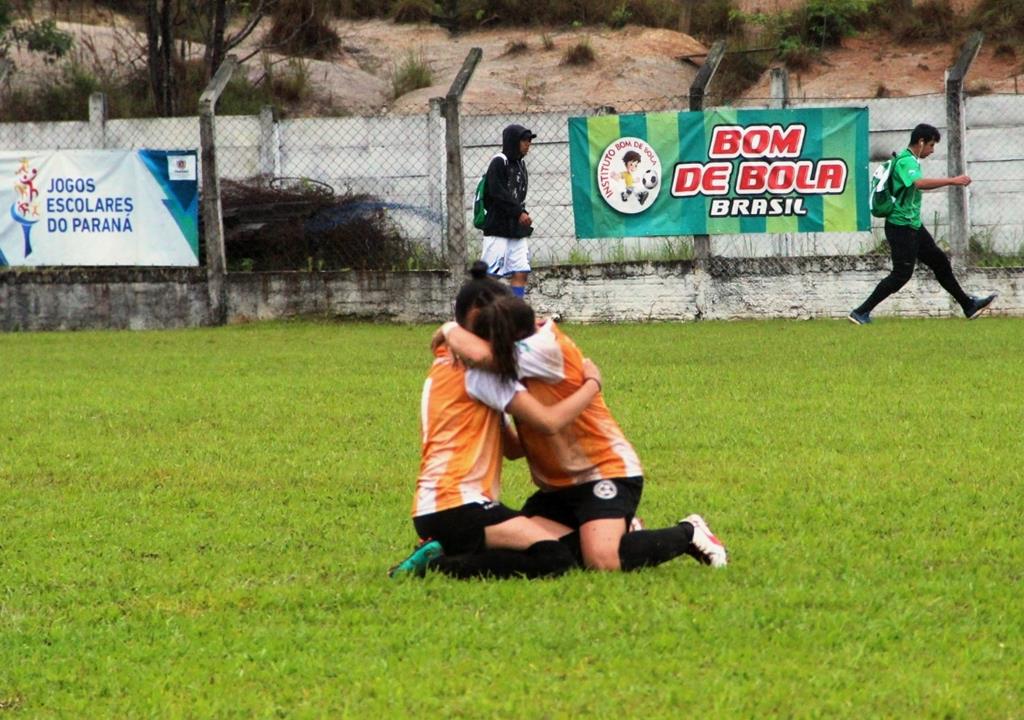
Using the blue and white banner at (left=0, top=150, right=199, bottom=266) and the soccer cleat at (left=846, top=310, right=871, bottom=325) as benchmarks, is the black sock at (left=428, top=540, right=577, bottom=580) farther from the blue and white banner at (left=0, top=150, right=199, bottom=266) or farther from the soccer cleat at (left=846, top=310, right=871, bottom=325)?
the blue and white banner at (left=0, top=150, right=199, bottom=266)

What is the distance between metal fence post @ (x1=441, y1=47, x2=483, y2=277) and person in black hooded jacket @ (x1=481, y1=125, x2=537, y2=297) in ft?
6.01

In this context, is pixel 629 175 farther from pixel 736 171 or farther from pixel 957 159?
pixel 957 159

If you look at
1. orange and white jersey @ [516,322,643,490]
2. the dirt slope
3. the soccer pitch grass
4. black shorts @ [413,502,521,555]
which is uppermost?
the dirt slope

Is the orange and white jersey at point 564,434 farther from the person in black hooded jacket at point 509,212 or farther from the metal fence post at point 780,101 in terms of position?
the metal fence post at point 780,101

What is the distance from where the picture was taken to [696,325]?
15.5m

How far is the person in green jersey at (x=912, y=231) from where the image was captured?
1371 cm

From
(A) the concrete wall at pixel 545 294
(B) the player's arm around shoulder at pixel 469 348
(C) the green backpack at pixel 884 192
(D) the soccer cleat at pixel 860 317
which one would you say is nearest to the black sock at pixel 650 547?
(B) the player's arm around shoulder at pixel 469 348

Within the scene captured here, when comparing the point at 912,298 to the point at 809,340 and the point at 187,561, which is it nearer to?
the point at 809,340

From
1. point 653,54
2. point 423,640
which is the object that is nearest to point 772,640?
point 423,640

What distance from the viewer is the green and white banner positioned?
51.6ft

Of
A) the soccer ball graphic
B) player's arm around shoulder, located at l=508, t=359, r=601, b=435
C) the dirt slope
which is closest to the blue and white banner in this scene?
the soccer ball graphic

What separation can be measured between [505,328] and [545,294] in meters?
10.8

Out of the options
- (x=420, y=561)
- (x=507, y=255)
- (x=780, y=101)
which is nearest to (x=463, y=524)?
(x=420, y=561)

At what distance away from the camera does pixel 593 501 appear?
5531mm
